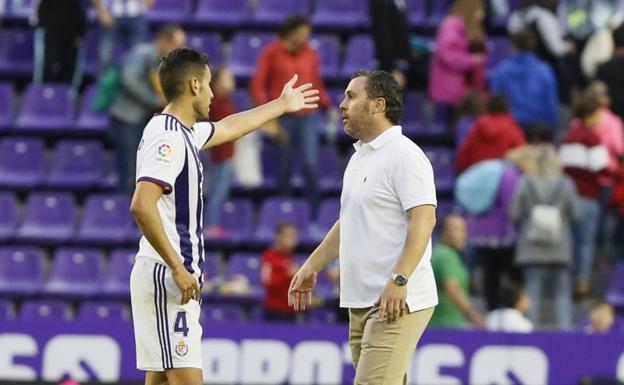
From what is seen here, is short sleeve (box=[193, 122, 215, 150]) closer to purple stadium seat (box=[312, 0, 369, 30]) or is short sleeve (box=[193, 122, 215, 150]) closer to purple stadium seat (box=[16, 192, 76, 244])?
purple stadium seat (box=[16, 192, 76, 244])

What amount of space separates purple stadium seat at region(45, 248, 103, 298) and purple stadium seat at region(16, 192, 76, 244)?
507 millimetres

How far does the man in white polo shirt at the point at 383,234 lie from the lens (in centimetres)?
741

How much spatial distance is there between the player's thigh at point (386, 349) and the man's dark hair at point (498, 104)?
21.6ft

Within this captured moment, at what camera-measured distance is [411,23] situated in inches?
661

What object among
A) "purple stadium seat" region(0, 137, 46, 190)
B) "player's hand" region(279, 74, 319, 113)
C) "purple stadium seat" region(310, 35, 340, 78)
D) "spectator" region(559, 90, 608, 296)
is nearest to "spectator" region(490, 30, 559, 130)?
"spectator" region(559, 90, 608, 296)

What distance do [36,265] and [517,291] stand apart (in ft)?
16.0

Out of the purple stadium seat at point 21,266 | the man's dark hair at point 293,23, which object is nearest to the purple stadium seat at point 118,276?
the purple stadium seat at point 21,266

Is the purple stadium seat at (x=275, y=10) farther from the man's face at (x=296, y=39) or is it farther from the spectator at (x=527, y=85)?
the spectator at (x=527, y=85)

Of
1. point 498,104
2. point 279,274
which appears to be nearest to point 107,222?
point 279,274

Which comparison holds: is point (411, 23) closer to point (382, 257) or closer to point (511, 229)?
point (511, 229)

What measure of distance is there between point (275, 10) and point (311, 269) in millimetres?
9491

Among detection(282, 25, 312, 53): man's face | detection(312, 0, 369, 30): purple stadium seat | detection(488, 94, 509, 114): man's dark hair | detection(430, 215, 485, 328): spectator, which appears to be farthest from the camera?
detection(312, 0, 369, 30): purple stadium seat

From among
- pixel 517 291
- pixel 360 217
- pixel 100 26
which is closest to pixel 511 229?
pixel 517 291

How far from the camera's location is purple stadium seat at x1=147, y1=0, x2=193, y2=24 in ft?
56.3
